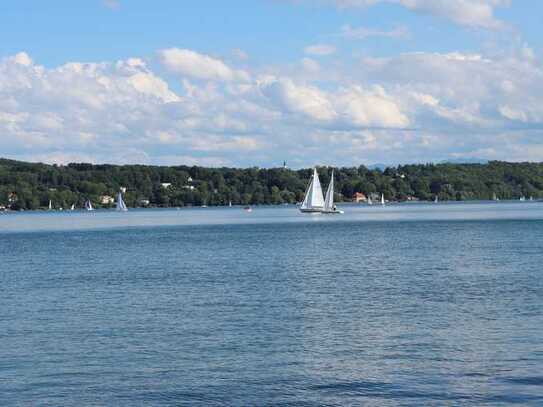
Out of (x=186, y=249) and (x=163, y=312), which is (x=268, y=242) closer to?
(x=186, y=249)

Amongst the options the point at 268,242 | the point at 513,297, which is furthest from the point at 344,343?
the point at 268,242

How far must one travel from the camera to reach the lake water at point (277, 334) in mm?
26859

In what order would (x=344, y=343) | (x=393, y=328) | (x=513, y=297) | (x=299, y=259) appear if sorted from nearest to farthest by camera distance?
(x=344, y=343), (x=393, y=328), (x=513, y=297), (x=299, y=259)

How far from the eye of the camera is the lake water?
26.9 metres

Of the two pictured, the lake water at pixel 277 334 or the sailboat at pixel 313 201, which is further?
the sailboat at pixel 313 201

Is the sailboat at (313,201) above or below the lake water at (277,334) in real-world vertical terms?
above

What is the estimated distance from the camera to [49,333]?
1454 inches

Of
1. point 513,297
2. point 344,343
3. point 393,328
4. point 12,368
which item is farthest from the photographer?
point 513,297

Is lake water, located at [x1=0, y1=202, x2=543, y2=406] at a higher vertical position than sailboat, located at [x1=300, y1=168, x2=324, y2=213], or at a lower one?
lower

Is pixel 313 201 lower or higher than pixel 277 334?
higher

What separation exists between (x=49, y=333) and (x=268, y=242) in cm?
6932

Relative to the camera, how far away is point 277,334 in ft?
118

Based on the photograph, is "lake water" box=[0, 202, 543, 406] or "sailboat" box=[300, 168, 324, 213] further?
"sailboat" box=[300, 168, 324, 213]

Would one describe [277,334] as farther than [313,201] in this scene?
No
